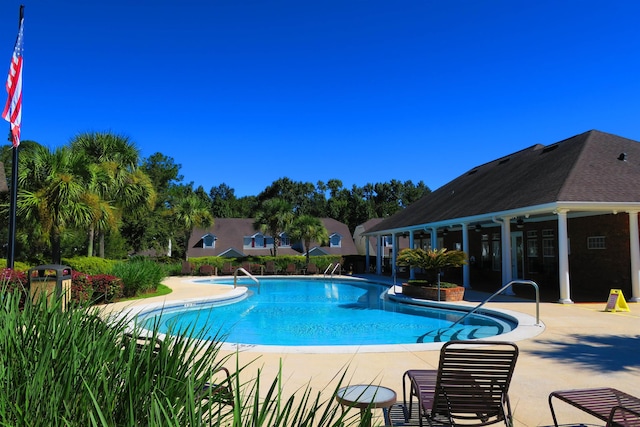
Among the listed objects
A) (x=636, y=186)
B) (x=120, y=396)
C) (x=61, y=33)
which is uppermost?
(x=61, y=33)

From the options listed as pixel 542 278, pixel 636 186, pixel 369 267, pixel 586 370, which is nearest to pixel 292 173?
pixel 369 267

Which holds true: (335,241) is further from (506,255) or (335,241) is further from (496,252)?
(506,255)

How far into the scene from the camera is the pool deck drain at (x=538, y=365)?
504cm

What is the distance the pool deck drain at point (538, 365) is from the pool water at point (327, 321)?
5.77 ft

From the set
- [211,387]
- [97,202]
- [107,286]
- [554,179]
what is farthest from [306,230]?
[211,387]

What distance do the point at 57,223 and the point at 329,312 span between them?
1017cm

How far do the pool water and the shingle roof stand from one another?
16.2 feet

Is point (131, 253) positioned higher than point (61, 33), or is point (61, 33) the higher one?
point (61, 33)

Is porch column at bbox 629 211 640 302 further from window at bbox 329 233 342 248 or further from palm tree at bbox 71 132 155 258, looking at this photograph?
window at bbox 329 233 342 248

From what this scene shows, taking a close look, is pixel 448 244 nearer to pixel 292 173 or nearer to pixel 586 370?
pixel 586 370

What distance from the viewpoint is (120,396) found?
84.8 inches

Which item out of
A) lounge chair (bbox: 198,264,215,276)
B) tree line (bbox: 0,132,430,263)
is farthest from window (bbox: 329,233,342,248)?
lounge chair (bbox: 198,264,215,276)

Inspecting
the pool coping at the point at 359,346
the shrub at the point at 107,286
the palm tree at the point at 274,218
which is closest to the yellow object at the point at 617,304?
the pool coping at the point at 359,346

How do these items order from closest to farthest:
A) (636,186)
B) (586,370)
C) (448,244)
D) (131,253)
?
(586,370)
(636,186)
(448,244)
(131,253)
